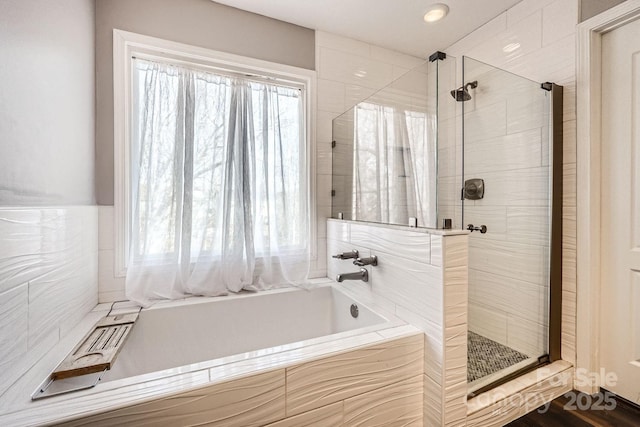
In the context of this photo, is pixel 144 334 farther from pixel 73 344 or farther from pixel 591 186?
pixel 591 186

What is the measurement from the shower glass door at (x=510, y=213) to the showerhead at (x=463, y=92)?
20 millimetres

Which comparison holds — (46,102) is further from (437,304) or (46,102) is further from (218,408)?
(437,304)

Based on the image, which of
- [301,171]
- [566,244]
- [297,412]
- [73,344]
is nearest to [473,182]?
[566,244]

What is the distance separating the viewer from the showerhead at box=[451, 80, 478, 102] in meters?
1.29

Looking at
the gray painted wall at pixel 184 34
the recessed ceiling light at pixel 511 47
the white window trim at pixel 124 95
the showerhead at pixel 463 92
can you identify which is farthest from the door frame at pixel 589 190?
the white window trim at pixel 124 95

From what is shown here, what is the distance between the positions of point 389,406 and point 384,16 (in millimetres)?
2170

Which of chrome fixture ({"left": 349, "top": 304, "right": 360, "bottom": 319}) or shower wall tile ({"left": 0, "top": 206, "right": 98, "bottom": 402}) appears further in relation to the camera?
chrome fixture ({"left": 349, "top": 304, "right": 360, "bottom": 319})

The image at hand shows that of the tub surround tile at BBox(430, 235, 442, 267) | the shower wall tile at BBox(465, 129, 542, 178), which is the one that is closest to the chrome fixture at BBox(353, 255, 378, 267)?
the tub surround tile at BBox(430, 235, 442, 267)

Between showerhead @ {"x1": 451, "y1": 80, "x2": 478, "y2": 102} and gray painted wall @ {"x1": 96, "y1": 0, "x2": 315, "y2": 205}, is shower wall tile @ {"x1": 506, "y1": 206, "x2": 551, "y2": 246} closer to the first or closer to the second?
showerhead @ {"x1": 451, "y1": 80, "x2": 478, "y2": 102}

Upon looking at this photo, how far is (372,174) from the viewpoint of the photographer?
63.5 inches

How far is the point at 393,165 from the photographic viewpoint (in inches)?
57.2

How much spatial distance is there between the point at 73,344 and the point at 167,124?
112cm

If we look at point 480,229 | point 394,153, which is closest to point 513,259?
point 480,229

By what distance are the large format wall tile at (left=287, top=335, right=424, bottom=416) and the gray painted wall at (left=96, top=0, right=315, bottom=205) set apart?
4.51 feet
